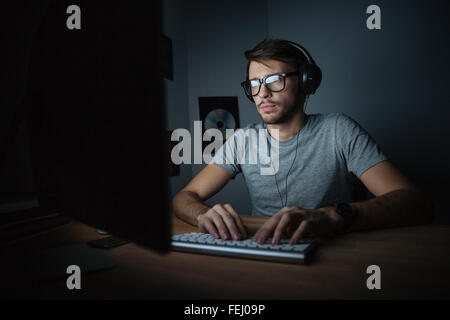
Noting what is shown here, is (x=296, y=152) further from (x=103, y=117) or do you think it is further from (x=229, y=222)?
(x=103, y=117)

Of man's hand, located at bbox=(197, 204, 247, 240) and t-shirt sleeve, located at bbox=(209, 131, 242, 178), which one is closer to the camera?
man's hand, located at bbox=(197, 204, 247, 240)

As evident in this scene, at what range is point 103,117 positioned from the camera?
38cm

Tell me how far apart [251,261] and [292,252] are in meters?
0.08

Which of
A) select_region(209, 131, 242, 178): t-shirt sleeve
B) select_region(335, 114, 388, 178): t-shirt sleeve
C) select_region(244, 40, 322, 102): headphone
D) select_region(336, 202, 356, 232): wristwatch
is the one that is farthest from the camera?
select_region(209, 131, 242, 178): t-shirt sleeve

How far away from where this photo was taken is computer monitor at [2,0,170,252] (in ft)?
0.97

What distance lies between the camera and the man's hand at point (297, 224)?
24.0 inches

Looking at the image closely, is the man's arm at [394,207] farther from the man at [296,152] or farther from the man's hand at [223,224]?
the man's hand at [223,224]

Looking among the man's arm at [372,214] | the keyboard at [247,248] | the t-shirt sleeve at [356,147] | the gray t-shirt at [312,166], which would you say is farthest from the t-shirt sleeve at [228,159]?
the keyboard at [247,248]

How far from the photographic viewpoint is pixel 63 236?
75cm

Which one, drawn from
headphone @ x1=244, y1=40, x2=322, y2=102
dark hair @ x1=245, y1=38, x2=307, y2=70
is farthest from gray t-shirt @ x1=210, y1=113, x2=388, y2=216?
dark hair @ x1=245, y1=38, x2=307, y2=70

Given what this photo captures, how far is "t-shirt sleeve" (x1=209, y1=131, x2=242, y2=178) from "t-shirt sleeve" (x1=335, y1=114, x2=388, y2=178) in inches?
19.4

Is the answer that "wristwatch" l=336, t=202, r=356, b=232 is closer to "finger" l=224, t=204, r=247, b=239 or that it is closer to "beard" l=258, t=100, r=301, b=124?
"finger" l=224, t=204, r=247, b=239

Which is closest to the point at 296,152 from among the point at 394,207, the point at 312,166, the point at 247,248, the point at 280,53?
the point at 312,166
